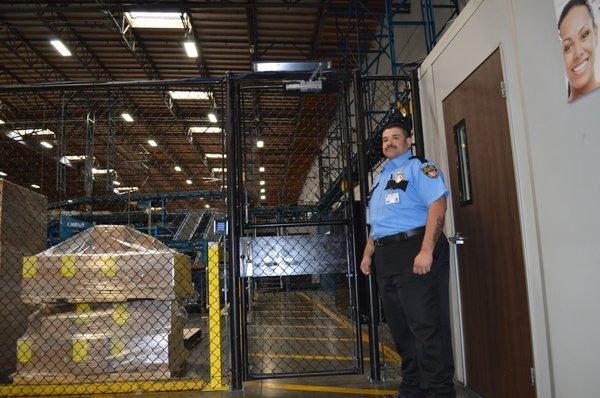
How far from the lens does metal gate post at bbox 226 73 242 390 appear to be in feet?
10.8

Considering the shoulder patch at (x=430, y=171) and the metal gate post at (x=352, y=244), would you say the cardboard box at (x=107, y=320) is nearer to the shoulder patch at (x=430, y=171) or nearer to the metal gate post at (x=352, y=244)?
Result: the metal gate post at (x=352, y=244)

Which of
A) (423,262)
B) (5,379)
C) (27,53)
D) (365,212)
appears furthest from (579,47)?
(27,53)

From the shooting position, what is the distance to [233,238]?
11.1ft

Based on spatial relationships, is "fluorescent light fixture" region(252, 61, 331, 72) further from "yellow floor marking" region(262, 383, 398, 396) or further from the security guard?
"yellow floor marking" region(262, 383, 398, 396)

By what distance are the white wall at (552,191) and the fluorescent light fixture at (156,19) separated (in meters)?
8.81

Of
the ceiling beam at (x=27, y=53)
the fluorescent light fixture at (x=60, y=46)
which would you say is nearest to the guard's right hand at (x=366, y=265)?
the fluorescent light fixture at (x=60, y=46)

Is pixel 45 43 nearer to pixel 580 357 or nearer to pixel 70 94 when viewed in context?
pixel 70 94

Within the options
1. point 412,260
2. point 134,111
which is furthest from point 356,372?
point 134,111

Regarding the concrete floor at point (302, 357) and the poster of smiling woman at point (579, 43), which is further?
the concrete floor at point (302, 357)

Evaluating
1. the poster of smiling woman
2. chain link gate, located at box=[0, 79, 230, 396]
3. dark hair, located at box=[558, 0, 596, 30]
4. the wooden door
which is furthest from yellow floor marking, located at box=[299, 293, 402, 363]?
dark hair, located at box=[558, 0, 596, 30]

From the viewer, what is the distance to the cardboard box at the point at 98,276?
11.8 ft

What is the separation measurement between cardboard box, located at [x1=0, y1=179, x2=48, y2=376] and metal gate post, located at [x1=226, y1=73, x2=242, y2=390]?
2073 mm

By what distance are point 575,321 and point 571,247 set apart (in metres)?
0.34

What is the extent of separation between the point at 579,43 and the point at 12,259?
4.42 m
